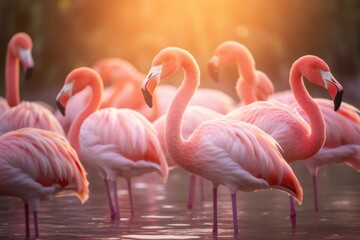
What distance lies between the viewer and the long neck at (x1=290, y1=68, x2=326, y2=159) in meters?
8.31

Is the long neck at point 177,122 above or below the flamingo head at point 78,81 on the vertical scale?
below

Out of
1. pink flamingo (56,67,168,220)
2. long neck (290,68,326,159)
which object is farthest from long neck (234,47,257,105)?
long neck (290,68,326,159)

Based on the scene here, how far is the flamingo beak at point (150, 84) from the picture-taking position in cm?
725

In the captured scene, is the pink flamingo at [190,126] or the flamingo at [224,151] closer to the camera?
the flamingo at [224,151]

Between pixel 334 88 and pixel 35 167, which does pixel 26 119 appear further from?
pixel 334 88

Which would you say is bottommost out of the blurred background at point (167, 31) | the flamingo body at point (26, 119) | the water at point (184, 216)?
the water at point (184, 216)

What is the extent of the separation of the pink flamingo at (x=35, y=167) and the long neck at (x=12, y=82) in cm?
378

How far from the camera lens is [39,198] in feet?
26.2

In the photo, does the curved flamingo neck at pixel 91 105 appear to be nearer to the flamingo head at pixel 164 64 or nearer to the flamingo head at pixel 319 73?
the flamingo head at pixel 164 64

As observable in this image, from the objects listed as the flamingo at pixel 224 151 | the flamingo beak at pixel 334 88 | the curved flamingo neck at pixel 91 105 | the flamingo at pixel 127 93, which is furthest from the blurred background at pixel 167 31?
the flamingo at pixel 224 151

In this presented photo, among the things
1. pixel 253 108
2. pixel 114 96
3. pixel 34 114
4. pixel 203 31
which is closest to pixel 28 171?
pixel 253 108

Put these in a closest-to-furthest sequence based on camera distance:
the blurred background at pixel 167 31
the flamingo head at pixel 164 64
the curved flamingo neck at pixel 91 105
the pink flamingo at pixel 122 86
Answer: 1. the flamingo head at pixel 164 64
2. the curved flamingo neck at pixel 91 105
3. the pink flamingo at pixel 122 86
4. the blurred background at pixel 167 31

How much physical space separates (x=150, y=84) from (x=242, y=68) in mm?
2963

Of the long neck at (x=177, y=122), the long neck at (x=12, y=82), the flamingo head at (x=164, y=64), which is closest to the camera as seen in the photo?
the flamingo head at (x=164, y=64)
